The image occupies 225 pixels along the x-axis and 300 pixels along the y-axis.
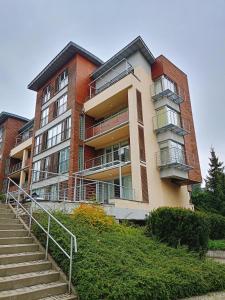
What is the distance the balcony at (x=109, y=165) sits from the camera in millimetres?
19891

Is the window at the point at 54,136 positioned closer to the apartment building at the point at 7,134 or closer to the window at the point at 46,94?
the window at the point at 46,94

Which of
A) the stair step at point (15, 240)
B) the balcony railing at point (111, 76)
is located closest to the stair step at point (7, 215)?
the stair step at point (15, 240)

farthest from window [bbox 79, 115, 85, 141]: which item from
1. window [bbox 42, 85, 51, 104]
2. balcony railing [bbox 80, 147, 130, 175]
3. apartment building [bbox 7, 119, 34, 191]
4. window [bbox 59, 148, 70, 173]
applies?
apartment building [bbox 7, 119, 34, 191]

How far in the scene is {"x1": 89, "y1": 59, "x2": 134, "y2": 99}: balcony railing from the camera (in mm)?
23516

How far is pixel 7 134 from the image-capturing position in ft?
128

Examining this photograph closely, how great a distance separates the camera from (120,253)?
714 centimetres

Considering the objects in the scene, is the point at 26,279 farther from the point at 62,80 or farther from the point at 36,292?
the point at 62,80

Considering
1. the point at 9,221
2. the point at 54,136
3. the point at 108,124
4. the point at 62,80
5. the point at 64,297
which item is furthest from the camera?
the point at 62,80

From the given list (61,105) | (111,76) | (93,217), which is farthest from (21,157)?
(93,217)

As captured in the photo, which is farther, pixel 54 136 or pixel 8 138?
pixel 8 138

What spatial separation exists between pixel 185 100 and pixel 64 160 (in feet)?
42.7

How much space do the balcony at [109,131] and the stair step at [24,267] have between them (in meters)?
15.2

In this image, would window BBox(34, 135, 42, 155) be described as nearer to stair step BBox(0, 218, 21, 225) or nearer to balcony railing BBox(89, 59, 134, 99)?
balcony railing BBox(89, 59, 134, 99)

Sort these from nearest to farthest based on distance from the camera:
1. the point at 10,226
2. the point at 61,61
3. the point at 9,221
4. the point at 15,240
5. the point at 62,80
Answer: the point at 15,240 < the point at 10,226 < the point at 9,221 < the point at 61,61 < the point at 62,80
